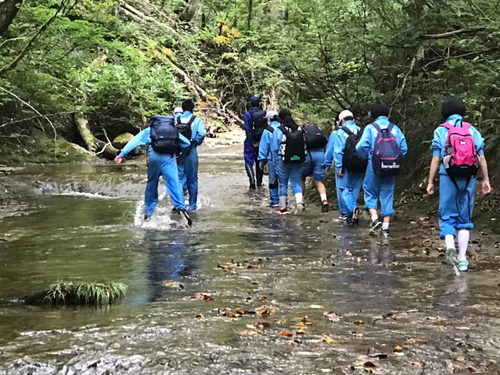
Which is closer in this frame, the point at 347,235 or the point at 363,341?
the point at 363,341

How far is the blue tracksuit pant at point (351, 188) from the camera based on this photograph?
1088 centimetres

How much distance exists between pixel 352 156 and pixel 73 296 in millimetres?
6017

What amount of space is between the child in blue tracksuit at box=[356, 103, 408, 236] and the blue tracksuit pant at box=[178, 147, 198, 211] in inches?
162

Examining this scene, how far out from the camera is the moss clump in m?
5.75

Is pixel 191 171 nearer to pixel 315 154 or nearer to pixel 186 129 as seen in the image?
pixel 186 129

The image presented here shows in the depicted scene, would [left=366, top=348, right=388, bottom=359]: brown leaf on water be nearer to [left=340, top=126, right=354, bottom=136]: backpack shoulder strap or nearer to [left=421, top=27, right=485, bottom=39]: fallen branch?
[left=421, top=27, right=485, bottom=39]: fallen branch

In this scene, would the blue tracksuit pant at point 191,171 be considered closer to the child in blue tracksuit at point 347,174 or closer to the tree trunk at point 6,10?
the child in blue tracksuit at point 347,174

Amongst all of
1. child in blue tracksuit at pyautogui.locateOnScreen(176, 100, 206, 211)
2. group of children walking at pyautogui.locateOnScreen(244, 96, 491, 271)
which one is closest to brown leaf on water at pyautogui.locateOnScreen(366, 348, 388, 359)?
group of children walking at pyautogui.locateOnScreen(244, 96, 491, 271)

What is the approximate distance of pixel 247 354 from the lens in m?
4.29

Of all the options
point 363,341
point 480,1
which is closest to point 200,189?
point 480,1

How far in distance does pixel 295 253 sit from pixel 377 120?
2582 millimetres

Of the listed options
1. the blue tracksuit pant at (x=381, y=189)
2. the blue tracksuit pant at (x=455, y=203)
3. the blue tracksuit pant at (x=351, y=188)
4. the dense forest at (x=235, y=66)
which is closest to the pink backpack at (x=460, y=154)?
the blue tracksuit pant at (x=455, y=203)

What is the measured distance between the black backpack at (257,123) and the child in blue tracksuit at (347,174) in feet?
12.5

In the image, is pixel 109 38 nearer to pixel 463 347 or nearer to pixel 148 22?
pixel 148 22
